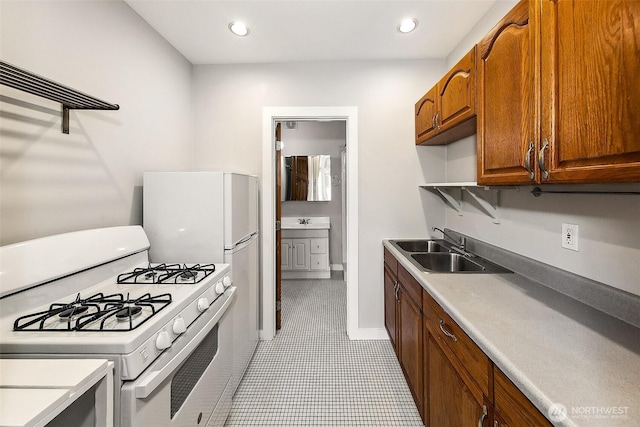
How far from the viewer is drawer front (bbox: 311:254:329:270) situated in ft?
14.6

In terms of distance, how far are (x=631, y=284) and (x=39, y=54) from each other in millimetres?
2522

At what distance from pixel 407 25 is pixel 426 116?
642mm

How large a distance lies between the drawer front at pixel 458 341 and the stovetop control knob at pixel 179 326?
1058mm

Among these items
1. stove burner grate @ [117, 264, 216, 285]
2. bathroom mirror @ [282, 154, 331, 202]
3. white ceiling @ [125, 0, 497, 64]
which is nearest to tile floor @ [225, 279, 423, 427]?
stove burner grate @ [117, 264, 216, 285]

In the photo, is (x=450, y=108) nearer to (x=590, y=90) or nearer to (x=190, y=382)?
(x=590, y=90)

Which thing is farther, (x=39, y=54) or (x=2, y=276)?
(x=39, y=54)

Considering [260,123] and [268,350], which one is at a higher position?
[260,123]

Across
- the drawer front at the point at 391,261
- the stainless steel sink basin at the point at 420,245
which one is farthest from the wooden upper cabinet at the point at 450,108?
the drawer front at the point at 391,261

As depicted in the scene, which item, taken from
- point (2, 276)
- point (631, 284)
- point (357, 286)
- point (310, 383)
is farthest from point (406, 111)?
point (2, 276)

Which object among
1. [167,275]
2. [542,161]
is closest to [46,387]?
[167,275]

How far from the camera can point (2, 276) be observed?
3.31 feet

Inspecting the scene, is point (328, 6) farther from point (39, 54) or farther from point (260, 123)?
point (39, 54)

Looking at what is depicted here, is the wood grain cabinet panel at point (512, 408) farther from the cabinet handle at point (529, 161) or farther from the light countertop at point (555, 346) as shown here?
the cabinet handle at point (529, 161)

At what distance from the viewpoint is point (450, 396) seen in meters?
1.21
